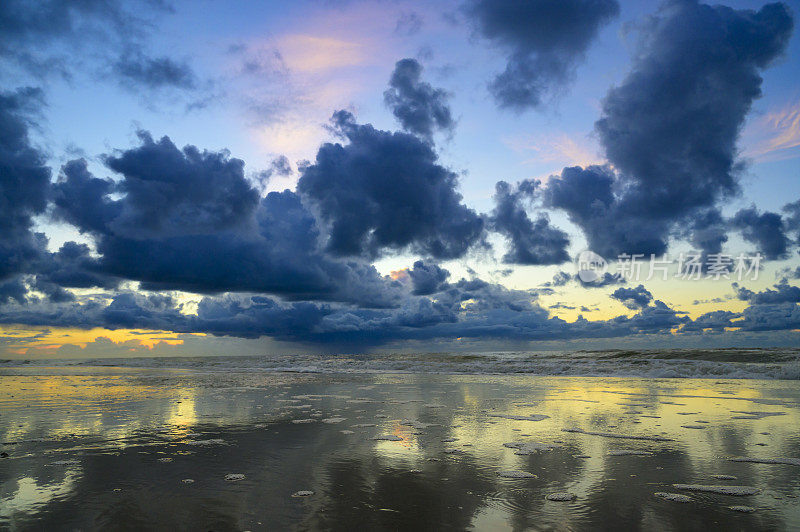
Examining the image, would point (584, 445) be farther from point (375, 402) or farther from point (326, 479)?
point (375, 402)

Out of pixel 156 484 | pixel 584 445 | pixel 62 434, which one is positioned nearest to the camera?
pixel 156 484

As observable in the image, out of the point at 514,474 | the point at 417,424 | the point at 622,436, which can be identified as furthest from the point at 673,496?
the point at 417,424

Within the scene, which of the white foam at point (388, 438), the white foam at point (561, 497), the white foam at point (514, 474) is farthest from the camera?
the white foam at point (388, 438)

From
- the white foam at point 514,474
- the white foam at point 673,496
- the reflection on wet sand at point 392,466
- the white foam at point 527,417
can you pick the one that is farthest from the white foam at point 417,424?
the white foam at point 673,496

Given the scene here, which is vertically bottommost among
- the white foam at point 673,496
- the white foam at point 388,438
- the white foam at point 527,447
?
the white foam at point 388,438

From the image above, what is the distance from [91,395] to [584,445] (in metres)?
14.2

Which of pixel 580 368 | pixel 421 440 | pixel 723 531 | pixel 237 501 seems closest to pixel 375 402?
pixel 421 440

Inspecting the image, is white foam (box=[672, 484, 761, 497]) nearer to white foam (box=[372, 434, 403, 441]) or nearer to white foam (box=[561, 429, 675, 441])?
white foam (box=[561, 429, 675, 441])

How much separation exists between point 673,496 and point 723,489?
0.67 m

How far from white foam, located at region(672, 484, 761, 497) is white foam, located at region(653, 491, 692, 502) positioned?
0.31m

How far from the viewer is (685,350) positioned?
41.4 m

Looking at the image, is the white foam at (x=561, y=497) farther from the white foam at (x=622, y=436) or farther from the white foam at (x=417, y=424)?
the white foam at (x=417, y=424)

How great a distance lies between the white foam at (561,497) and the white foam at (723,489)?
1.28m

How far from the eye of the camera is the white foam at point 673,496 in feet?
15.5
